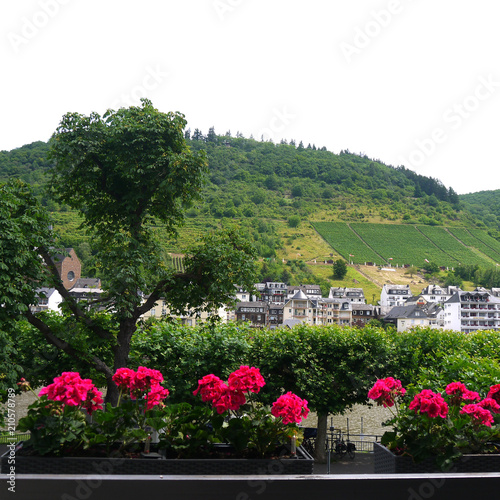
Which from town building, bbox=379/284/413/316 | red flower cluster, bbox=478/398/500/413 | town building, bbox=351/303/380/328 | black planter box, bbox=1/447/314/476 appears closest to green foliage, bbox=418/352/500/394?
red flower cluster, bbox=478/398/500/413

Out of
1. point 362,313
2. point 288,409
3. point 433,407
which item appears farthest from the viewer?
point 362,313

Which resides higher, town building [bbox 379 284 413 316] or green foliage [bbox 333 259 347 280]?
green foliage [bbox 333 259 347 280]

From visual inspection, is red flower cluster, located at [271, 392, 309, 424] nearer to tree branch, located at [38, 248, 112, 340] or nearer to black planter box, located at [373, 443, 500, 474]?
black planter box, located at [373, 443, 500, 474]

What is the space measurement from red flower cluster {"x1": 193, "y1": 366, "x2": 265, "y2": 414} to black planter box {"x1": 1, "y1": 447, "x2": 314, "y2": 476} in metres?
0.83

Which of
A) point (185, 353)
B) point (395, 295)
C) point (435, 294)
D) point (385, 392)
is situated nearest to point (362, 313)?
point (395, 295)

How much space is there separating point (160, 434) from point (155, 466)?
1.68ft

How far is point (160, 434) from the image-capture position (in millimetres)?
4336

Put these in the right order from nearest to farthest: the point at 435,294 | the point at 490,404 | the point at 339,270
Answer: the point at 490,404 < the point at 435,294 < the point at 339,270

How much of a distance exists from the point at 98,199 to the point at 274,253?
457 feet

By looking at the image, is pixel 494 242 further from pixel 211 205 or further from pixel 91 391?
pixel 91 391

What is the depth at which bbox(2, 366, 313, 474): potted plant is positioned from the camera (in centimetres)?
388

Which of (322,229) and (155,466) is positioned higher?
(322,229)

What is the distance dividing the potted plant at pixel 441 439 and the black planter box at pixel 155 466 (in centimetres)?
89

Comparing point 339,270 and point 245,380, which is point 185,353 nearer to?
point 245,380
